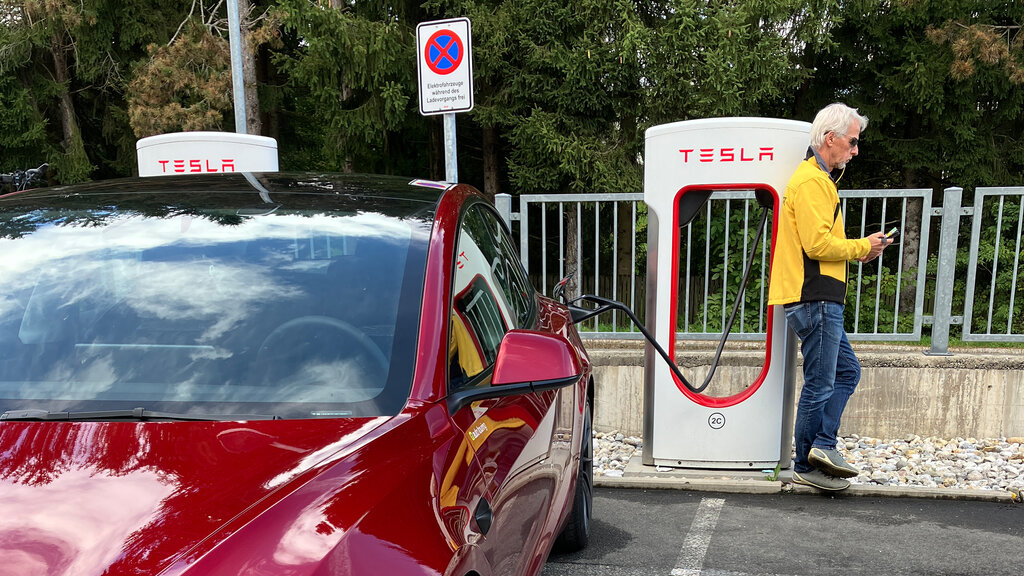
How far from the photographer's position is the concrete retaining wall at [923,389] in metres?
5.47

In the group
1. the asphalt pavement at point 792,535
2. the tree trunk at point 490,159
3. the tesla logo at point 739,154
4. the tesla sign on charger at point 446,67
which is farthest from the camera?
the tree trunk at point 490,159

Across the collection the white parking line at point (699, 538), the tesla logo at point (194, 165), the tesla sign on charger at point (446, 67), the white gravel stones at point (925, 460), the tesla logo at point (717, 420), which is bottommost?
the white gravel stones at point (925, 460)

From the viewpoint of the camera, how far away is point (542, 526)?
7.49 feet

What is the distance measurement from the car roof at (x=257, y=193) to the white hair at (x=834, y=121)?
7.68ft

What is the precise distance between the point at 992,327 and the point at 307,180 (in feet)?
18.2

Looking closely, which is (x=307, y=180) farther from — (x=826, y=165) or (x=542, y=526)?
(x=826, y=165)

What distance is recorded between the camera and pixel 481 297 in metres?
2.29

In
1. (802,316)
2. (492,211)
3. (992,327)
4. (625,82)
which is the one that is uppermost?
(625,82)

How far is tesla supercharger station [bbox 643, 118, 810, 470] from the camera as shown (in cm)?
418

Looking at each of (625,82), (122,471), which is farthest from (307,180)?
(625,82)

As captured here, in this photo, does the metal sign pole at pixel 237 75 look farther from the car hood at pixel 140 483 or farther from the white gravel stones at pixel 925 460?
the car hood at pixel 140 483

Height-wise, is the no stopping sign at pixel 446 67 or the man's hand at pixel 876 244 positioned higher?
the no stopping sign at pixel 446 67

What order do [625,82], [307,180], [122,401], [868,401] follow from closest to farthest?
[122,401] → [307,180] → [868,401] → [625,82]

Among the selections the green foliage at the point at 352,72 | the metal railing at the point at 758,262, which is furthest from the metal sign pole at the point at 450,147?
the green foliage at the point at 352,72
